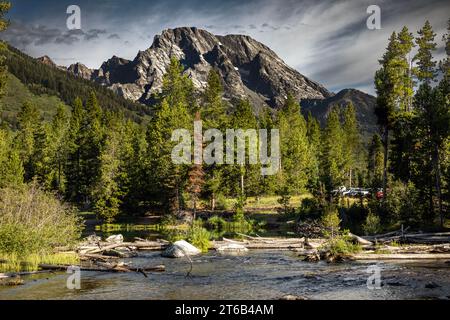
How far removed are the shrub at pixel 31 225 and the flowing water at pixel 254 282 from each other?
132 inches

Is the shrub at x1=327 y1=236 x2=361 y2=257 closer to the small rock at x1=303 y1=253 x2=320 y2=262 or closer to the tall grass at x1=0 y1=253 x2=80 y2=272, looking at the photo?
the small rock at x1=303 y1=253 x2=320 y2=262

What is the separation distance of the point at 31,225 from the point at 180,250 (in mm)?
10818

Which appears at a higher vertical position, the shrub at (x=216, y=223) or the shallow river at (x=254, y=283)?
the shrub at (x=216, y=223)

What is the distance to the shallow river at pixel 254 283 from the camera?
1847 centimetres

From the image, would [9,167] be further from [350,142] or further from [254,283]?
[350,142]

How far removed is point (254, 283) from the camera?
21.5 metres

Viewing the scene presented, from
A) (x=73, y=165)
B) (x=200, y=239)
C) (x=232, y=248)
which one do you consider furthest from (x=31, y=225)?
(x=73, y=165)

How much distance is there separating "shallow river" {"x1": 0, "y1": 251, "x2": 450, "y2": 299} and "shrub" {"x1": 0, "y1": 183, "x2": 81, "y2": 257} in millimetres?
3390

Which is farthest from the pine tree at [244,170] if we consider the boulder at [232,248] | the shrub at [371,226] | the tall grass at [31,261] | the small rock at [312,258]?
the tall grass at [31,261]

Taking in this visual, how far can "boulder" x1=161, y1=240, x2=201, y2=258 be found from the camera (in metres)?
31.6

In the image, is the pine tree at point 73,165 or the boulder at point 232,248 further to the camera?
the pine tree at point 73,165

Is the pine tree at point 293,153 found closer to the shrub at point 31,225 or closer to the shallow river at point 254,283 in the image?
the shallow river at point 254,283

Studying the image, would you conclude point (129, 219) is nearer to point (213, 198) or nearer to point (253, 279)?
point (213, 198)

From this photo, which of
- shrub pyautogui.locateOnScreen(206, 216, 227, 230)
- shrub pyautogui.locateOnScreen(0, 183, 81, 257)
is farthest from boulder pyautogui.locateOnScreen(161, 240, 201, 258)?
shrub pyautogui.locateOnScreen(206, 216, 227, 230)
